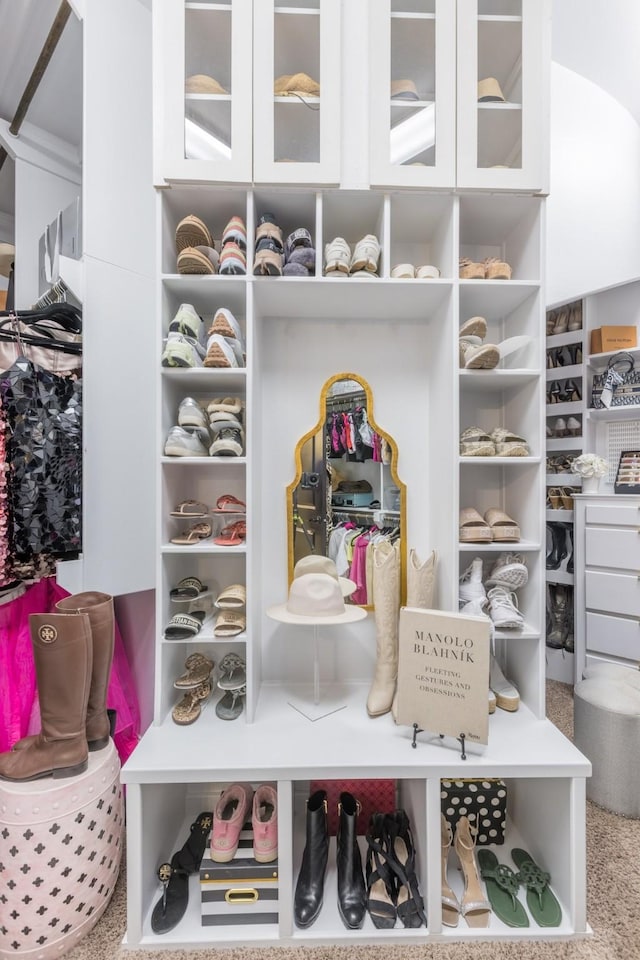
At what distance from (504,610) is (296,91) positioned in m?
1.81

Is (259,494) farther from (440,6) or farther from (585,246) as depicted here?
(585,246)

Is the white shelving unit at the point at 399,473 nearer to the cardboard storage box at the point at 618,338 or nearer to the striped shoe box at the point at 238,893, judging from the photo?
the striped shoe box at the point at 238,893

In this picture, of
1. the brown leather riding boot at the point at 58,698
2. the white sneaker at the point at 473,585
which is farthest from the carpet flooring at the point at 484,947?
the white sneaker at the point at 473,585

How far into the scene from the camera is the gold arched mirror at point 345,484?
1636mm

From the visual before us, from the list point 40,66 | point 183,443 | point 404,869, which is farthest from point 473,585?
point 40,66

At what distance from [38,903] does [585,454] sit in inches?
118

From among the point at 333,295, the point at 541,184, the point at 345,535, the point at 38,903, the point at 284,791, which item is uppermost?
the point at 541,184

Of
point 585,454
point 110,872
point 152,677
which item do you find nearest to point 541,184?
point 585,454

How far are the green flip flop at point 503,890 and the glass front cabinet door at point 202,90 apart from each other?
2.27m

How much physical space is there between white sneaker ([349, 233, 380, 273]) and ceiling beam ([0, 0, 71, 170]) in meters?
1.43

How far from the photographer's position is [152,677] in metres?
1.76

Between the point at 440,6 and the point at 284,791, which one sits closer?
the point at 284,791

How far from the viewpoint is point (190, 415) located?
1.40m

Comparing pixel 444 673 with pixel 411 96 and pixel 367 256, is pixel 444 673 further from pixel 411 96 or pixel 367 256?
pixel 411 96
